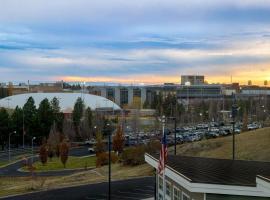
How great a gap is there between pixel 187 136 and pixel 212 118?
1549 inches

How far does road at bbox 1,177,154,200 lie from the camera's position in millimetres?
33406

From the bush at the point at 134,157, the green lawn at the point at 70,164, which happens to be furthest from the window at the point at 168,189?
the green lawn at the point at 70,164

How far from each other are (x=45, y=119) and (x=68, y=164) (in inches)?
1094

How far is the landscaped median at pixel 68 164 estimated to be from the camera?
60.0 m

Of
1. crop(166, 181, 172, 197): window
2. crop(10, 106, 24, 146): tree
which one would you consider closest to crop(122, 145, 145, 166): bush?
crop(166, 181, 172, 197): window

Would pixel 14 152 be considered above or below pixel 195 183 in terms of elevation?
below

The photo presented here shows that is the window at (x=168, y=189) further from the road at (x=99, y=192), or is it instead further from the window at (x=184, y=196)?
the road at (x=99, y=192)

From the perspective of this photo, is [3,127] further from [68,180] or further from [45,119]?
[68,180]

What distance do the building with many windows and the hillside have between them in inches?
787

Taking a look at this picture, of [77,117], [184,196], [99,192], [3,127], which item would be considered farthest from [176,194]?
[77,117]

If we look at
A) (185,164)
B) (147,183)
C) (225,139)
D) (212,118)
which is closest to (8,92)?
(212,118)

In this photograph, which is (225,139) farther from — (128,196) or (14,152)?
(14,152)

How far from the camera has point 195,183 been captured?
17.9 meters

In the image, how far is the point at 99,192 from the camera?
35.4 m
